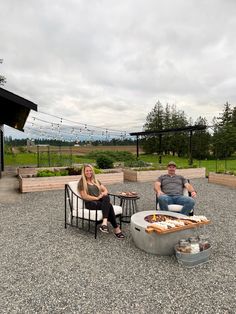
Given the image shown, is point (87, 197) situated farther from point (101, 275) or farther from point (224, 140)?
point (224, 140)

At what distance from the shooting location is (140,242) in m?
3.42

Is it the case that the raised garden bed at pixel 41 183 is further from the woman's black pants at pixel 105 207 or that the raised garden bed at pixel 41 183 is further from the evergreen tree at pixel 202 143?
the evergreen tree at pixel 202 143

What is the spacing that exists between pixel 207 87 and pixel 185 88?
4.49ft

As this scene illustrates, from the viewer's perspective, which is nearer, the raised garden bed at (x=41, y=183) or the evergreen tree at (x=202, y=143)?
the raised garden bed at (x=41, y=183)

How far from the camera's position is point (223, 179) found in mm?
9023

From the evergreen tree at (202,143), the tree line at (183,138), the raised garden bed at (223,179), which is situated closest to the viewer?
the raised garden bed at (223,179)

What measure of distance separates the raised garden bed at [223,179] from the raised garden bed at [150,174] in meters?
1.15

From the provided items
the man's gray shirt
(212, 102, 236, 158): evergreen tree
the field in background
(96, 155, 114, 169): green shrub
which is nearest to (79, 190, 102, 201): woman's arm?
the man's gray shirt

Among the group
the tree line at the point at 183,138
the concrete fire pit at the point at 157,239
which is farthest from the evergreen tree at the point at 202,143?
the concrete fire pit at the point at 157,239

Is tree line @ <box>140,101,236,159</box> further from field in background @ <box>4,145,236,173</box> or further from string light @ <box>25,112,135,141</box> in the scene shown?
string light @ <box>25,112,135,141</box>

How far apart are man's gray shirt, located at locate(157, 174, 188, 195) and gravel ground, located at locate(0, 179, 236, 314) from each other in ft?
2.55

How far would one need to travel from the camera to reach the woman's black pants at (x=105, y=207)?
3896mm

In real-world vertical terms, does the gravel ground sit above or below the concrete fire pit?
below

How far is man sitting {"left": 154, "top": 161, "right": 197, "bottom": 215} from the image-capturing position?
4.42m
